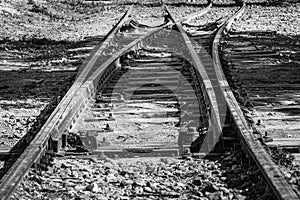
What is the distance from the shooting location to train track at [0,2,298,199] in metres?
6.56

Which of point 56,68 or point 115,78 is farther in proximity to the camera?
point 56,68

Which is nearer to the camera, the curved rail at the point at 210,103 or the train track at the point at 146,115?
the train track at the point at 146,115

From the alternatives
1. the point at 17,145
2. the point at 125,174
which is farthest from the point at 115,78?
the point at 125,174

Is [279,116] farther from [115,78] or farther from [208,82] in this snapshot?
[115,78]

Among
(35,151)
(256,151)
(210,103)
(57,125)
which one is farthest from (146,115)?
(256,151)

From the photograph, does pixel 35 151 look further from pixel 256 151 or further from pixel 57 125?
pixel 256 151

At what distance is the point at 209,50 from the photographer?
1405cm

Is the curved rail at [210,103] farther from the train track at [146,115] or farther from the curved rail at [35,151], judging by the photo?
the curved rail at [35,151]

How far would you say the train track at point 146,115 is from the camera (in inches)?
258

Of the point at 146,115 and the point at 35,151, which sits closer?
the point at 35,151

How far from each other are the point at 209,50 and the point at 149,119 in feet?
18.0

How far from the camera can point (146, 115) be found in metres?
8.95

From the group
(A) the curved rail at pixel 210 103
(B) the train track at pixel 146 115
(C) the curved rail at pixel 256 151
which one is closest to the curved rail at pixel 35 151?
(B) the train track at pixel 146 115

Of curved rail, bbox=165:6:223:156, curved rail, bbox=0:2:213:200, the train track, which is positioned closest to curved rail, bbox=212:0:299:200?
the train track
